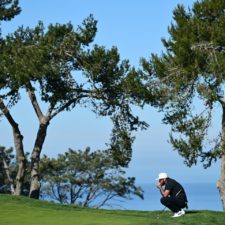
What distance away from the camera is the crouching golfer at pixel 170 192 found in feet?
54.7

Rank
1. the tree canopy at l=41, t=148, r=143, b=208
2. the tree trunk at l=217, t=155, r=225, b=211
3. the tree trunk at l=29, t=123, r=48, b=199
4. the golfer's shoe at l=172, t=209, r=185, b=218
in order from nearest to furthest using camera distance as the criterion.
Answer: the golfer's shoe at l=172, t=209, r=185, b=218, the tree trunk at l=217, t=155, r=225, b=211, the tree trunk at l=29, t=123, r=48, b=199, the tree canopy at l=41, t=148, r=143, b=208

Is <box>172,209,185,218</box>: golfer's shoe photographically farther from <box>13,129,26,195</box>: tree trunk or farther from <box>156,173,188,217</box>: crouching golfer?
<box>13,129,26,195</box>: tree trunk

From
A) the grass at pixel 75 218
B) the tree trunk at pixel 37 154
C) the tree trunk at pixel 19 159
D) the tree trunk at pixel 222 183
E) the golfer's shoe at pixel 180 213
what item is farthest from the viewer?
the tree trunk at pixel 19 159

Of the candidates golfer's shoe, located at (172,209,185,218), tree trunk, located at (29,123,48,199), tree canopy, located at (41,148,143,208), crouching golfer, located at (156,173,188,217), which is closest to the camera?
crouching golfer, located at (156,173,188,217)

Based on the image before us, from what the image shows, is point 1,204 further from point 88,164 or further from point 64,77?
point 88,164

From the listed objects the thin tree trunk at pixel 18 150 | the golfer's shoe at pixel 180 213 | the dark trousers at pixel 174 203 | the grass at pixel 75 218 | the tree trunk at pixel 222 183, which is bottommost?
the grass at pixel 75 218

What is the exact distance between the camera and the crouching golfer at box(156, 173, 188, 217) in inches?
656

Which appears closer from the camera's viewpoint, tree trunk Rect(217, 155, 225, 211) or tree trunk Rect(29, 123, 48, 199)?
tree trunk Rect(217, 155, 225, 211)

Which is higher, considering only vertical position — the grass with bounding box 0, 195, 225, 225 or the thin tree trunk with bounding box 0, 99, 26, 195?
the thin tree trunk with bounding box 0, 99, 26, 195

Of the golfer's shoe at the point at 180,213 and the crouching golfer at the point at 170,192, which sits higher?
the crouching golfer at the point at 170,192

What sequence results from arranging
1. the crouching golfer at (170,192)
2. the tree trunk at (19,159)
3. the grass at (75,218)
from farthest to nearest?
the tree trunk at (19,159)
the crouching golfer at (170,192)
the grass at (75,218)

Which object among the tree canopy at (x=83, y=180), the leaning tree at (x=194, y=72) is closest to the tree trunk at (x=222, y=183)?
the leaning tree at (x=194, y=72)

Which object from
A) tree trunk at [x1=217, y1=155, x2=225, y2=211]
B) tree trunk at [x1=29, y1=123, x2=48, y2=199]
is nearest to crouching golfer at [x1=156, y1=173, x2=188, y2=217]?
tree trunk at [x1=217, y1=155, x2=225, y2=211]

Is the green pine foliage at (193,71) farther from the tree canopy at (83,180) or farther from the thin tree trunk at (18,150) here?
the tree canopy at (83,180)
